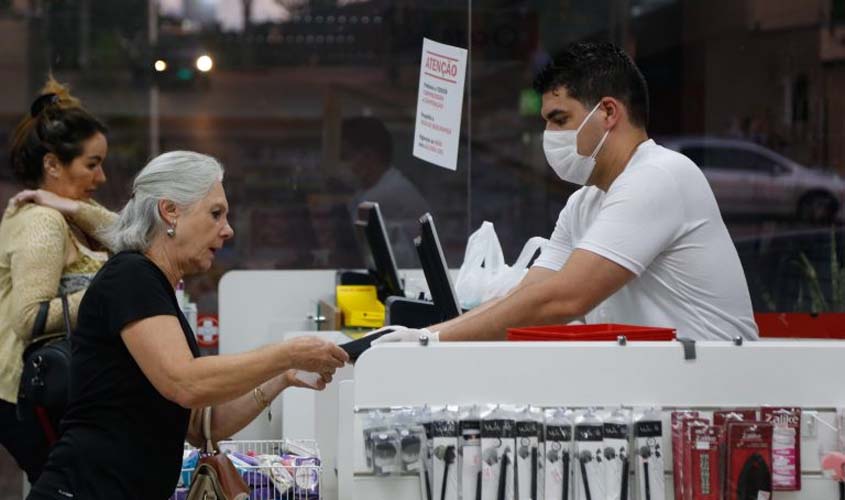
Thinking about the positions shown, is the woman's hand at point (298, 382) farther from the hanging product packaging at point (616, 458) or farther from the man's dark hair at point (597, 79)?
the man's dark hair at point (597, 79)

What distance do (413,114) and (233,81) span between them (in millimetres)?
1001

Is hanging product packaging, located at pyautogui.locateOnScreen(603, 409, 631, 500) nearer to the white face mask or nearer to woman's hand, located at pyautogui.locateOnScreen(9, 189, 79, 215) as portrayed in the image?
the white face mask

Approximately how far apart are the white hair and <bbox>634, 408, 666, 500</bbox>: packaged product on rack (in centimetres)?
122

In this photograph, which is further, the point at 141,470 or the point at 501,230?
the point at 501,230

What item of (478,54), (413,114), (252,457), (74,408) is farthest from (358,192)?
(74,408)

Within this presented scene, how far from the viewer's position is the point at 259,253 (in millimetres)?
7977

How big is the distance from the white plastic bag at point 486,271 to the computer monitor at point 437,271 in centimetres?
65

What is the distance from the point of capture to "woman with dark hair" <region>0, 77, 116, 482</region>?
16.4 ft

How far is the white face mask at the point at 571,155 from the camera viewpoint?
13.2 ft

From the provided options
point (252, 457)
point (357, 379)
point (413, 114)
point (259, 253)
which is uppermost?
point (413, 114)

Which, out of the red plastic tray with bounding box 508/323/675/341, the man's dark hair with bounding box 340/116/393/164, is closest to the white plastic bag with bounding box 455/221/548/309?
the red plastic tray with bounding box 508/323/675/341

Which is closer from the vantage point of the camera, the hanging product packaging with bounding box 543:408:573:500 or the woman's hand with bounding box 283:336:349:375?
the hanging product packaging with bounding box 543:408:573:500

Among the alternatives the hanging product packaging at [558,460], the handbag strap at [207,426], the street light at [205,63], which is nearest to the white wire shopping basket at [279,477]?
the handbag strap at [207,426]

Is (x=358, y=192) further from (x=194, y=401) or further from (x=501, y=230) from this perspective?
(x=194, y=401)
